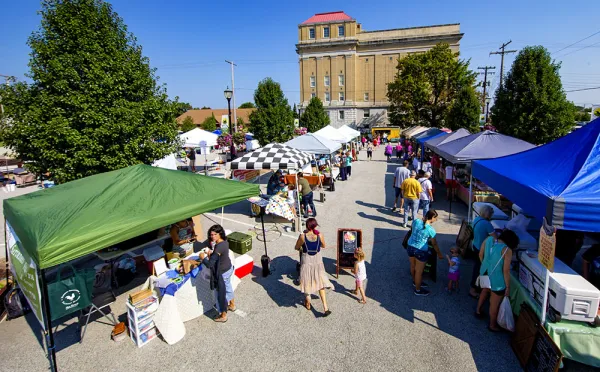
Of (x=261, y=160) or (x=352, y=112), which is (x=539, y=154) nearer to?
(x=261, y=160)

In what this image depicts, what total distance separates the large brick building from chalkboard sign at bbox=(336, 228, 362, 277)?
58455 mm

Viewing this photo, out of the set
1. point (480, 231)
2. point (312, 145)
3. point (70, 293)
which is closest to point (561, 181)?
point (480, 231)

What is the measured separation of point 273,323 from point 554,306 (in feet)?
12.1

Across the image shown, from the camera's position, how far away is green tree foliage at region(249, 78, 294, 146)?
2194cm

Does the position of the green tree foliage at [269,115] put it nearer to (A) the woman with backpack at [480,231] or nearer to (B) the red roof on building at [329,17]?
(A) the woman with backpack at [480,231]

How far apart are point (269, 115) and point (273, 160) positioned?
1344 cm

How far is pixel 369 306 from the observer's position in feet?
17.1

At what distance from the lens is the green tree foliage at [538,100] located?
13812 millimetres

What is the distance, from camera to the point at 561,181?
3.86 metres

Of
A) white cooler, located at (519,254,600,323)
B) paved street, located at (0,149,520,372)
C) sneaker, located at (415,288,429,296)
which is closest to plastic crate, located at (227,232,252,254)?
paved street, located at (0,149,520,372)

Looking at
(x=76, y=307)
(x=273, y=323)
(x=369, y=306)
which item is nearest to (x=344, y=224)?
(x=369, y=306)

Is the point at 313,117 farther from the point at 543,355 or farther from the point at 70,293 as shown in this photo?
the point at 543,355

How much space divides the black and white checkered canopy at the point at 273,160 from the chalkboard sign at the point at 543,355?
659 cm

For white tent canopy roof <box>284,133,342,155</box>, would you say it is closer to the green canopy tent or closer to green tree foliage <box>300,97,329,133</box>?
the green canopy tent
